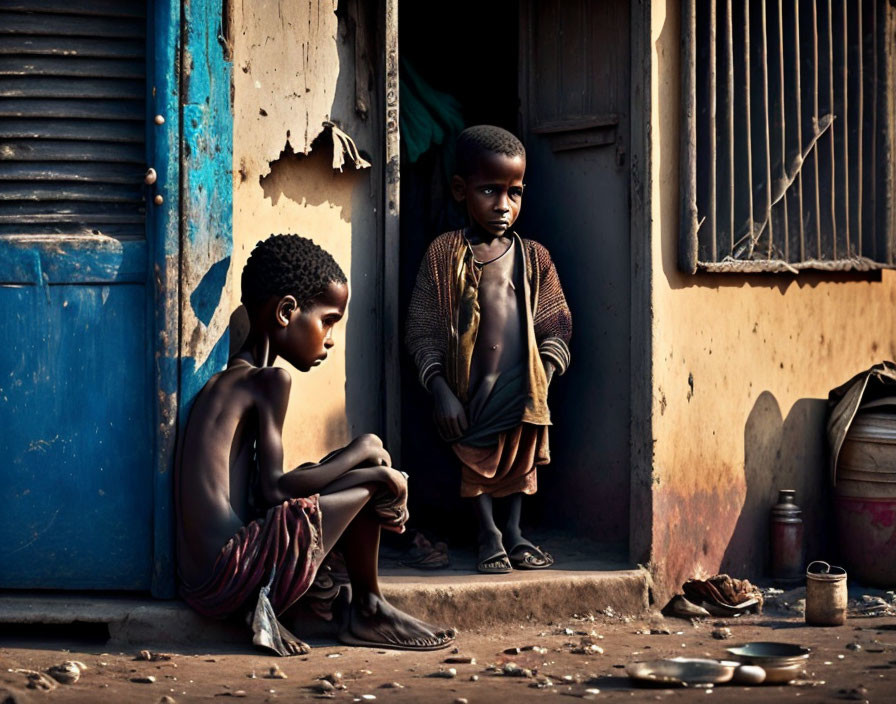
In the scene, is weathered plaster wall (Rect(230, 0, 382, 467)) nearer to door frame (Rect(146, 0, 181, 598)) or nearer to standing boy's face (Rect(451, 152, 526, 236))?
door frame (Rect(146, 0, 181, 598))

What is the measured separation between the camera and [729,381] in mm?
6199

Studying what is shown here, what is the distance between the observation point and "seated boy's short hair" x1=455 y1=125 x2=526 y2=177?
5.86 meters

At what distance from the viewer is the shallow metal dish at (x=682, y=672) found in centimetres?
443

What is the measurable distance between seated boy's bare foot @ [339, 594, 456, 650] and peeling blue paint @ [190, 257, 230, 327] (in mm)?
1169

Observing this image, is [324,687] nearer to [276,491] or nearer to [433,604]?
[276,491]

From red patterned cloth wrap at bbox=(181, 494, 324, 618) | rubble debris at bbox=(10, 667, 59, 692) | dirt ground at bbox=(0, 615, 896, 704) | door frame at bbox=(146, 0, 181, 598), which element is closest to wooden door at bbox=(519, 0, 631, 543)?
dirt ground at bbox=(0, 615, 896, 704)

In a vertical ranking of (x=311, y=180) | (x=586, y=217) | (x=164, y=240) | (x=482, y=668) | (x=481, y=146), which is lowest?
(x=482, y=668)

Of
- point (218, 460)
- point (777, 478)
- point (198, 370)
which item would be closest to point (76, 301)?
point (198, 370)

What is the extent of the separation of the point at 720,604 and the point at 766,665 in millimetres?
1282

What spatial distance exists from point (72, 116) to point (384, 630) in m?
2.15

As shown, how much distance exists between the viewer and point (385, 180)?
19.2 ft

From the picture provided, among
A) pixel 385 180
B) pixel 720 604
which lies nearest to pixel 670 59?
pixel 385 180

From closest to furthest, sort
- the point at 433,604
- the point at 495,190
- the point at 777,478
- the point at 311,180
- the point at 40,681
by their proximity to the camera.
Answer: the point at 40,681 → the point at 433,604 → the point at 311,180 → the point at 495,190 → the point at 777,478

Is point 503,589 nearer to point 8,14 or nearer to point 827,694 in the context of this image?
point 827,694
